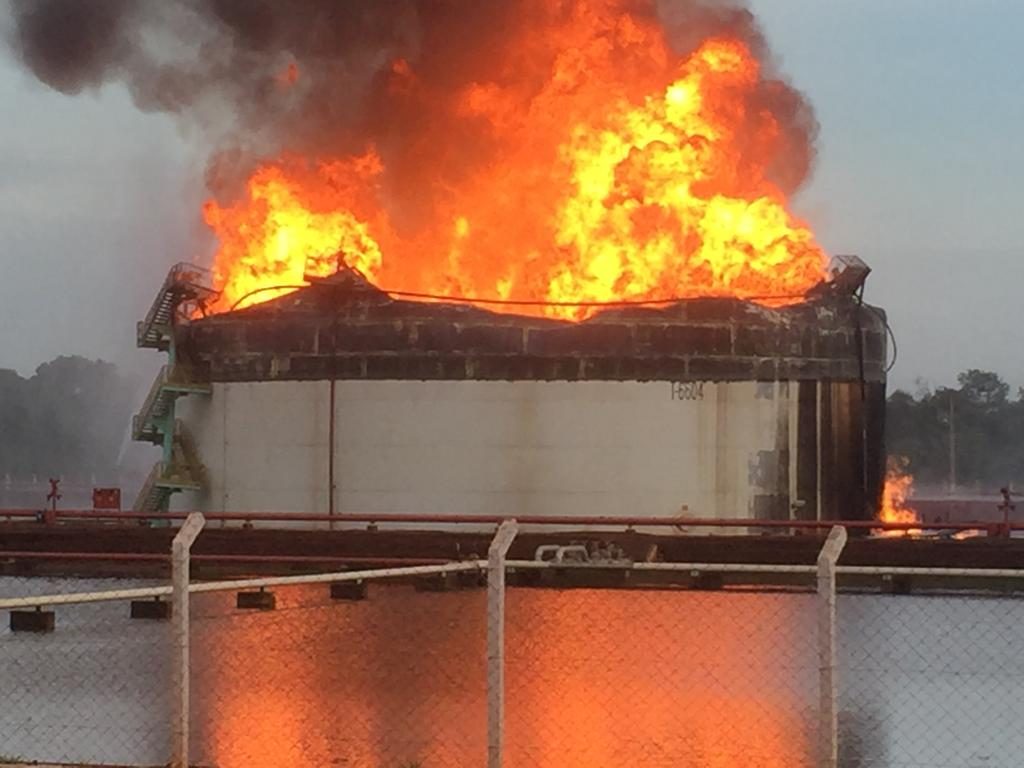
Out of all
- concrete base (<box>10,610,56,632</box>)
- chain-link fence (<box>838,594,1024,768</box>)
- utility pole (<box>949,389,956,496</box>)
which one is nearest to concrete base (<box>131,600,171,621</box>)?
concrete base (<box>10,610,56,632</box>)

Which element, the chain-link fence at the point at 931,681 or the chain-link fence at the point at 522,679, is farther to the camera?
the chain-link fence at the point at 931,681

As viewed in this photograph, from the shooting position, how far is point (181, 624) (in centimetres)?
1051

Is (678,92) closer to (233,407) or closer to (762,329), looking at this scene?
(762,329)

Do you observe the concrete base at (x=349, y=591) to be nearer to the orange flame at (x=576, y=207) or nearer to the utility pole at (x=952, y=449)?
the orange flame at (x=576, y=207)

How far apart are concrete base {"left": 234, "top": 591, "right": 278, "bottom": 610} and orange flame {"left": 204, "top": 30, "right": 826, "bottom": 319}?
1547 cm

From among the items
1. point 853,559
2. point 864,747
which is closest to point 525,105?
point 853,559

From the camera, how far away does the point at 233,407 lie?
132ft

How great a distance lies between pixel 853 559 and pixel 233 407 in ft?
52.3

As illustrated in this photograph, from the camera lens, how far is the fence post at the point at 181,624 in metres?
10.2

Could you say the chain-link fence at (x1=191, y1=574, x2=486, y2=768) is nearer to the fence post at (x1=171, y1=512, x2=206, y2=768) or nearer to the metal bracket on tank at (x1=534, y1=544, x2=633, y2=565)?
the fence post at (x1=171, y1=512, x2=206, y2=768)

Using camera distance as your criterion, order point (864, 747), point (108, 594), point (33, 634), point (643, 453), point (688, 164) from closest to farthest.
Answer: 1. point (108, 594)
2. point (864, 747)
3. point (33, 634)
4. point (643, 453)
5. point (688, 164)

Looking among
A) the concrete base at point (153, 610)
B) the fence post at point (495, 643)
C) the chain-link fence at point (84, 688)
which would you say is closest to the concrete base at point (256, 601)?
the concrete base at point (153, 610)

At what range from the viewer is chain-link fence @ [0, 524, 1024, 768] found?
12664 mm

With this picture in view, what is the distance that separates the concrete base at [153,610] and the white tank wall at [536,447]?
43.5ft
